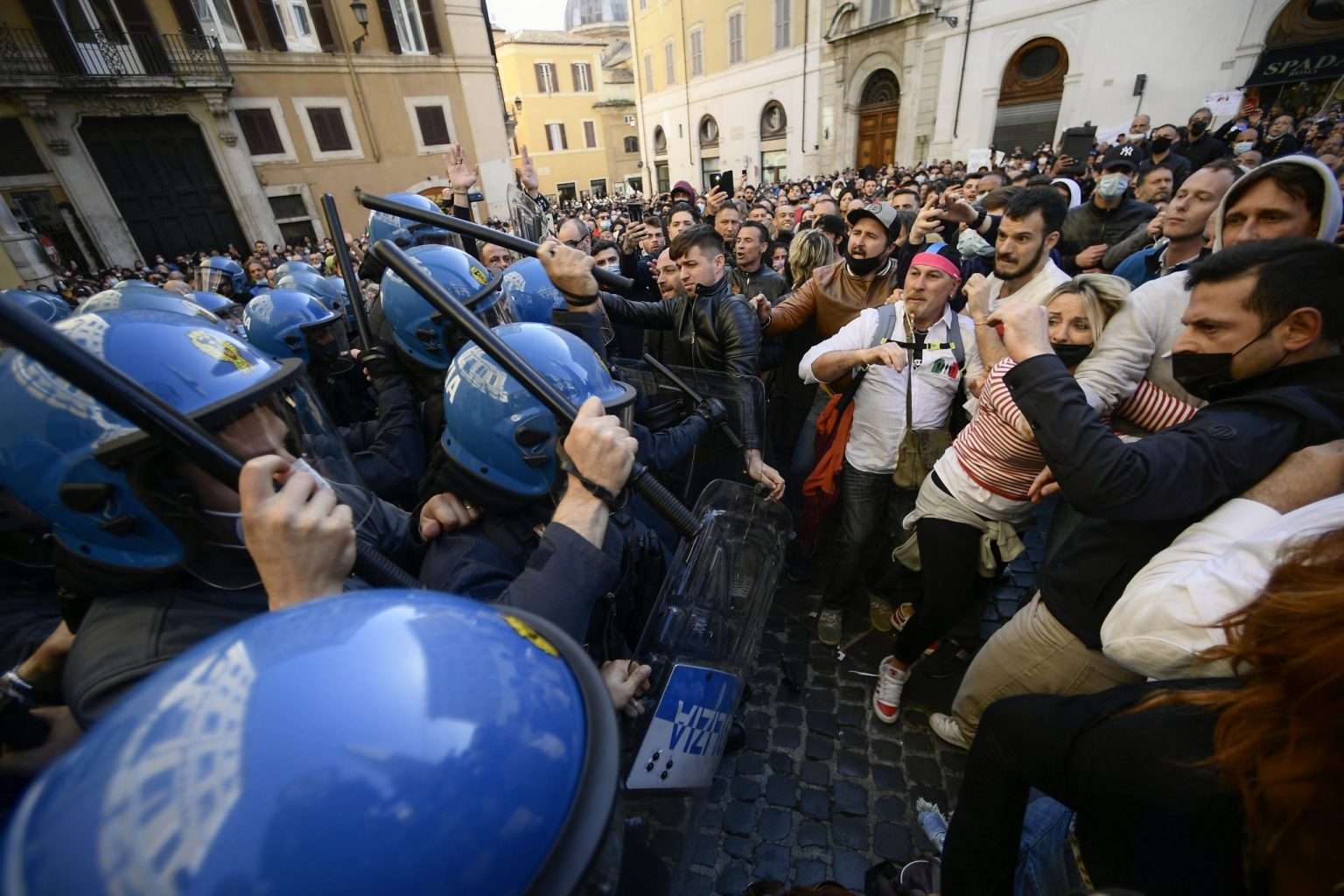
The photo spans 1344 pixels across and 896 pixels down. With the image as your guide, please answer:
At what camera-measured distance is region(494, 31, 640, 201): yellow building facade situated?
129ft

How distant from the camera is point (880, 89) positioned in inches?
895

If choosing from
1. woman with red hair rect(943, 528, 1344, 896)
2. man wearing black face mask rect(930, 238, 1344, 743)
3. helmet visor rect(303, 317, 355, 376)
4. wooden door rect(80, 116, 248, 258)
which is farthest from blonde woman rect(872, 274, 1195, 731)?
wooden door rect(80, 116, 248, 258)

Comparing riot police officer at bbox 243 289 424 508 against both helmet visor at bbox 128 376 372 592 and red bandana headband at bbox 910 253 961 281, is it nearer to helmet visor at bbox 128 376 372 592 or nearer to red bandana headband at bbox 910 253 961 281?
helmet visor at bbox 128 376 372 592

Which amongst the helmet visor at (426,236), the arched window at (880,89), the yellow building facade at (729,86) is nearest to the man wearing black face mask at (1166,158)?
the helmet visor at (426,236)

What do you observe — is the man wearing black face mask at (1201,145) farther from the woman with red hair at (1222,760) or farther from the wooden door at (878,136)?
the wooden door at (878,136)

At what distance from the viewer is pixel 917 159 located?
21.2m

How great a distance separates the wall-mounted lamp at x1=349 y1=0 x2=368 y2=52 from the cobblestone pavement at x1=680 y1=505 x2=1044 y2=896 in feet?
72.7

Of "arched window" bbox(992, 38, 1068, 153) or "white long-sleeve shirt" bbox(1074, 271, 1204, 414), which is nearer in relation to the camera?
"white long-sleeve shirt" bbox(1074, 271, 1204, 414)

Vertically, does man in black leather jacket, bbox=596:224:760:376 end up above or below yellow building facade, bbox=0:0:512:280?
below

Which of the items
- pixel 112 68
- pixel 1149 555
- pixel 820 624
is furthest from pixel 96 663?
pixel 112 68

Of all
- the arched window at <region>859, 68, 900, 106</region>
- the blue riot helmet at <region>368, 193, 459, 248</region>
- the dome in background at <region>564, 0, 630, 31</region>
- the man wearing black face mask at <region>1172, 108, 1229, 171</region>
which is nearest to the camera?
the blue riot helmet at <region>368, 193, 459, 248</region>

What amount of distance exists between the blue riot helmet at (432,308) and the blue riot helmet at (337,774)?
8.06 feet

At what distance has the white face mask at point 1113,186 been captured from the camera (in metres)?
4.95

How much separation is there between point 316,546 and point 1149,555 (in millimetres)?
2304
